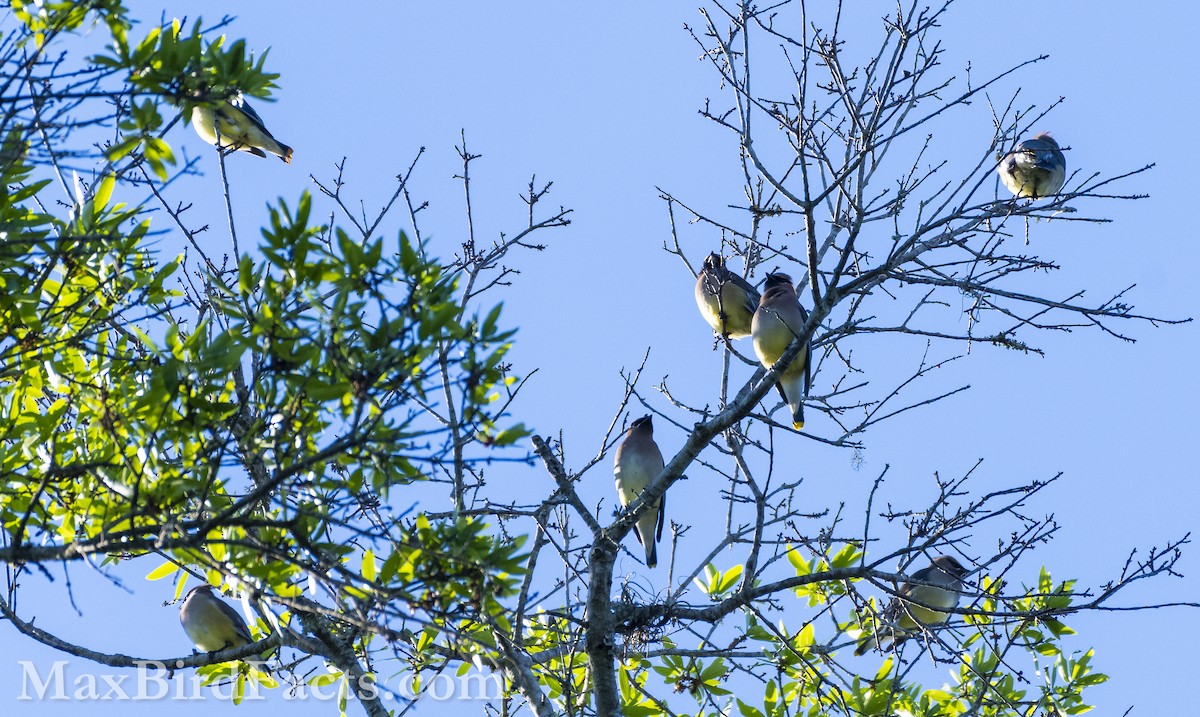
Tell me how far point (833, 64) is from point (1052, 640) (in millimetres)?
3571

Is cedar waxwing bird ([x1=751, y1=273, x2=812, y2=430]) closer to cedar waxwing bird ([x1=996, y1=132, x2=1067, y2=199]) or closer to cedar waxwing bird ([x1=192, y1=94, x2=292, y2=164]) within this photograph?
cedar waxwing bird ([x1=192, y1=94, x2=292, y2=164])

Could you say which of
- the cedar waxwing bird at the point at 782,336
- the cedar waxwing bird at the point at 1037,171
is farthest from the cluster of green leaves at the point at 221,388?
the cedar waxwing bird at the point at 1037,171

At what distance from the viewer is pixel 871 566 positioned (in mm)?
5262

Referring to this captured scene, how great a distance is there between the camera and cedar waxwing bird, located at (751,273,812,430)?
711 centimetres

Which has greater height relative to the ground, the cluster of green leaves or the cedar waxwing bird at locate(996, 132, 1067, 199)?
the cedar waxwing bird at locate(996, 132, 1067, 199)

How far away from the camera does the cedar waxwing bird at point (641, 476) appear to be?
8109mm

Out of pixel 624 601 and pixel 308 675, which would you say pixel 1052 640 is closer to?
pixel 624 601

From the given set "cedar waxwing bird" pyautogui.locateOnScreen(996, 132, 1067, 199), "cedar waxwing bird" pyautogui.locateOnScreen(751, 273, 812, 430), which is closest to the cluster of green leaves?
"cedar waxwing bird" pyautogui.locateOnScreen(751, 273, 812, 430)

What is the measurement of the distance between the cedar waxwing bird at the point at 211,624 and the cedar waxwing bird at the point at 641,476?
94.8 inches

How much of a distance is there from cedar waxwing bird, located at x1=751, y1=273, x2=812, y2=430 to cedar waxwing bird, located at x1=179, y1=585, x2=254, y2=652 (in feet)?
11.4

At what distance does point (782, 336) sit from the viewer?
24.0ft

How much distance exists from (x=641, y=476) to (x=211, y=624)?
271 centimetres

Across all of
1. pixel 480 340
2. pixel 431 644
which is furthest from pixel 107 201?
pixel 431 644

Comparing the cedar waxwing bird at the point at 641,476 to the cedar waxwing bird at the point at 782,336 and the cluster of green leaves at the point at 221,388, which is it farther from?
the cluster of green leaves at the point at 221,388
